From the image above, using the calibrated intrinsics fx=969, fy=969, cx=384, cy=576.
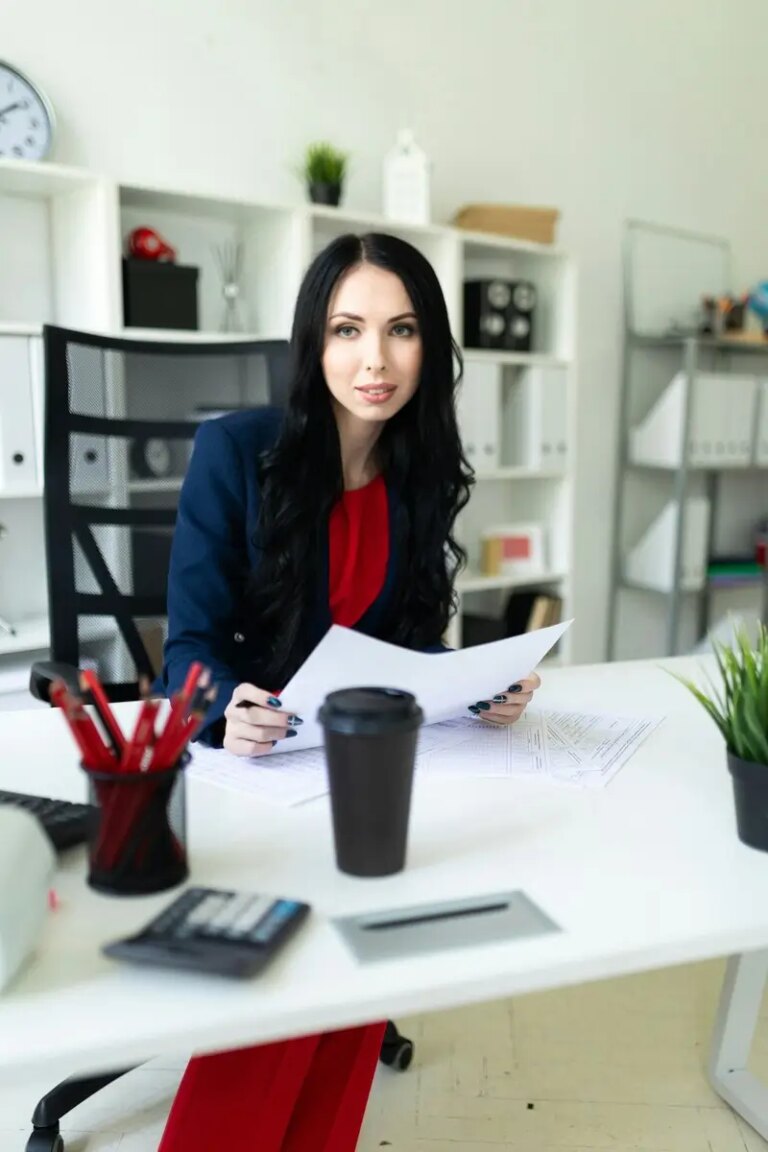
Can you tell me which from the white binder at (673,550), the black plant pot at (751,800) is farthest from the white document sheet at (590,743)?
the white binder at (673,550)

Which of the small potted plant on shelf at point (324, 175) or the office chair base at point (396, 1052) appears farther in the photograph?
the small potted plant on shelf at point (324, 175)

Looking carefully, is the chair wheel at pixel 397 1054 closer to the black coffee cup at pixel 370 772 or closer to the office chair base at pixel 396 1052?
the office chair base at pixel 396 1052

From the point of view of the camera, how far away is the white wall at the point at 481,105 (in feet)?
8.34

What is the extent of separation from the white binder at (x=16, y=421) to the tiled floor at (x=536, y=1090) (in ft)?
4.22

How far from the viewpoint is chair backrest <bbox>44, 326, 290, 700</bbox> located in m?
1.48

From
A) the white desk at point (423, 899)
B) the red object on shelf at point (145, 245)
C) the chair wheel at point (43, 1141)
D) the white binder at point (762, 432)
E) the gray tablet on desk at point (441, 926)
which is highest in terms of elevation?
the red object on shelf at point (145, 245)

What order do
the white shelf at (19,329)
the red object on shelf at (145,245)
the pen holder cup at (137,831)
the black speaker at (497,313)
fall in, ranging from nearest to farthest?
the pen holder cup at (137,831) < the white shelf at (19,329) < the red object on shelf at (145,245) < the black speaker at (497,313)

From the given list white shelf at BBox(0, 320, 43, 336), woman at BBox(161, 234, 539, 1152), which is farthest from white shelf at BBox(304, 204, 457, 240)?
woman at BBox(161, 234, 539, 1152)

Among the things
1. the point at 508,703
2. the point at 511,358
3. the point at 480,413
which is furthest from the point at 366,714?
the point at 511,358

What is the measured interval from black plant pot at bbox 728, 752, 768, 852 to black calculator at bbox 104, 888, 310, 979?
13.9 inches

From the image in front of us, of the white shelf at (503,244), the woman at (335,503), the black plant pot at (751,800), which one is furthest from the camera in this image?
the white shelf at (503,244)

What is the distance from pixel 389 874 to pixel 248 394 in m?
1.23

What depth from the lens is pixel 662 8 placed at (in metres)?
3.46

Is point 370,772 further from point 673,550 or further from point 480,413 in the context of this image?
point 673,550
